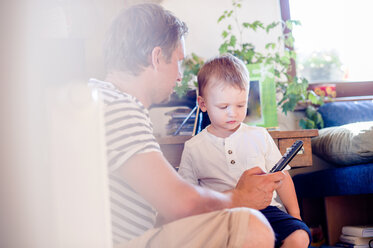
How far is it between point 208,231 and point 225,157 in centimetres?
39

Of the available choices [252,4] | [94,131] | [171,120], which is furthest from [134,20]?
[252,4]

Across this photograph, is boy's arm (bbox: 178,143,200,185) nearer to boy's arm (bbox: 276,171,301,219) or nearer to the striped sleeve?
boy's arm (bbox: 276,171,301,219)

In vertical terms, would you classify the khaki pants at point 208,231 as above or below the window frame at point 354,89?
above

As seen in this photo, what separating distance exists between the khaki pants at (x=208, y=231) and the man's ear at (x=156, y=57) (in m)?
0.26

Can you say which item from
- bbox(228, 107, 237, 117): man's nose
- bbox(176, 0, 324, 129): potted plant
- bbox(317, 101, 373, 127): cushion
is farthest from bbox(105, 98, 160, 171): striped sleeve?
bbox(317, 101, 373, 127): cushion

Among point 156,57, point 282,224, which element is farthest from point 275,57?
point 156,57

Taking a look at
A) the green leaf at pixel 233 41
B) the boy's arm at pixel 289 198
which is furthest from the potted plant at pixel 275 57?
the boy's arm at pixel 289 198

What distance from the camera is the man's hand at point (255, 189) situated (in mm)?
604

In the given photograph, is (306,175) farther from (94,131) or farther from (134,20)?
(94,131)

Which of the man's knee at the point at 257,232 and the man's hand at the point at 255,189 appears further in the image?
the man's hand at the point at 255,189

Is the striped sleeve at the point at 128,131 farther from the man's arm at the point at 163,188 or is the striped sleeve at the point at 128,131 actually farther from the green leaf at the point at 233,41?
the green leaf at the point at 233,41

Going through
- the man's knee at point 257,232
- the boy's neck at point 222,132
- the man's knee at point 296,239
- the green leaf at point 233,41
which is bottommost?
the man's knee at point 296,239

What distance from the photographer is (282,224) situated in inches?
31.8

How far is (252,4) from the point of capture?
1575mm
